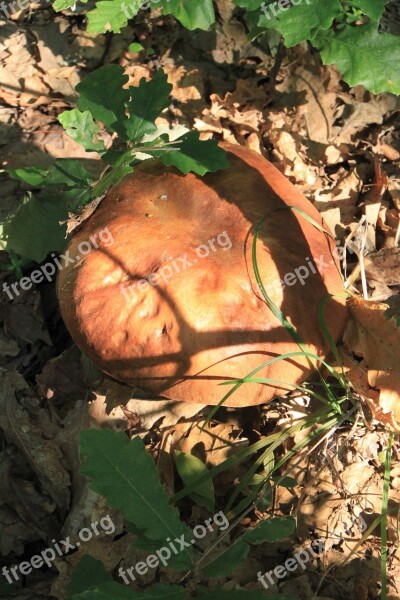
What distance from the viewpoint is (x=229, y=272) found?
2.48 metres

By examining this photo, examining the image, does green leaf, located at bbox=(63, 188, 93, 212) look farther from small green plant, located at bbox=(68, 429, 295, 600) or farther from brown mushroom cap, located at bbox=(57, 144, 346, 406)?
small green plant, located at bbox=(68, 429, 295, 600)

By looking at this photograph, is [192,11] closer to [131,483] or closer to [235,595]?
[131,483]

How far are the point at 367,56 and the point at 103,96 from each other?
53.1 inches

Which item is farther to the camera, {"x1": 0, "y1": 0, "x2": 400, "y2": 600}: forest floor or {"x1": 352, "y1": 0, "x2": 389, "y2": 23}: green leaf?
{"x1": 0, "y1": 0, "x2": 400, "y2": 600}: forest floor

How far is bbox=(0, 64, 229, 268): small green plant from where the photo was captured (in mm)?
2732

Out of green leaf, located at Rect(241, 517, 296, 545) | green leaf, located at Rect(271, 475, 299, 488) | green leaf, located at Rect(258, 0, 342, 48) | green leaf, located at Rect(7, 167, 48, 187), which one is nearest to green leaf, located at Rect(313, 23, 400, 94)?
green leaf, located at Rect(258, 0, 342, 48)

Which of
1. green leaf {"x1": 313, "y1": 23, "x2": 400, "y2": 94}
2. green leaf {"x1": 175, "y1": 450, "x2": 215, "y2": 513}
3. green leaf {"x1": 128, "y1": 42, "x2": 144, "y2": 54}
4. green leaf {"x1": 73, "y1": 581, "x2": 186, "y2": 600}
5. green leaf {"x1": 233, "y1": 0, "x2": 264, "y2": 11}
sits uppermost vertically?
green leaf {"x1": 233, "y1": 0, "x2": 264, "y2": 11}

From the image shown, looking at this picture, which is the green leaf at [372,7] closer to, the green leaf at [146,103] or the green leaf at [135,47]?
the green leaf at [146,103]

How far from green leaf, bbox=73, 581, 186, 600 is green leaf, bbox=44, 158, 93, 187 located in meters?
1.94

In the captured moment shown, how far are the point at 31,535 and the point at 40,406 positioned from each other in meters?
0.66

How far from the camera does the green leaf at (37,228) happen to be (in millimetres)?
3293

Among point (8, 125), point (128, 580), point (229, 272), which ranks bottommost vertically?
point (128, 580)

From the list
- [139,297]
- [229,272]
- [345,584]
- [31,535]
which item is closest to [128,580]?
[31,535]

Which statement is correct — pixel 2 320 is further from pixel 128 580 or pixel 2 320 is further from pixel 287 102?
pixel 287 102
